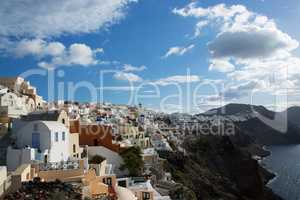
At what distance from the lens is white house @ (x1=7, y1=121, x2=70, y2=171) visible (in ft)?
68.7

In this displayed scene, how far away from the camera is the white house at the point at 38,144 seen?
825 inches

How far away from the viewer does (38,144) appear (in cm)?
2194

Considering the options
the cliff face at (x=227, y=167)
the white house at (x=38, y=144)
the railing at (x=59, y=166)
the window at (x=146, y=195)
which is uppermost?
the white house at (x=38, y=144)

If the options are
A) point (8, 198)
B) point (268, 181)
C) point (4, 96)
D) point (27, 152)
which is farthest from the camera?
point (268, 181)

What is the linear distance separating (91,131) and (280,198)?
46.9m

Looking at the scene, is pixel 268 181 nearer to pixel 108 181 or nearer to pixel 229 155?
pixel 229 155

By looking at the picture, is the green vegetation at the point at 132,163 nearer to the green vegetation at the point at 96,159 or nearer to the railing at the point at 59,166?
the green vegetation at the point at 96,159

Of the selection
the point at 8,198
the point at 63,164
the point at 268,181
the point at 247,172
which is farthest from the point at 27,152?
the point at 268,181

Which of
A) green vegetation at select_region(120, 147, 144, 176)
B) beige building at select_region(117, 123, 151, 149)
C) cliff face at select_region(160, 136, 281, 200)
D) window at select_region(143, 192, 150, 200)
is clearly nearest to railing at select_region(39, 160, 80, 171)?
window at select_region(143, 192, 150, 200)

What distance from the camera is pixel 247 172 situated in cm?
7812

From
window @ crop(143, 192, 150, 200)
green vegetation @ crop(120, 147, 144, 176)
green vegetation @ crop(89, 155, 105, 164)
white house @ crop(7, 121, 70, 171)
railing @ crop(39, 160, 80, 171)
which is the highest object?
white house @ crop(7, 121, 70, 171)

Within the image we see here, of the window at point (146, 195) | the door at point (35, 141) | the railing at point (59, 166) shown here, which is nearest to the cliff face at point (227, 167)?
the window at point (146, 195)

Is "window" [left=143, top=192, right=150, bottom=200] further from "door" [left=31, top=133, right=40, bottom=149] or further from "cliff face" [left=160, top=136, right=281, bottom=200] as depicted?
"cliff face" [left=160, top=136, right=281, bottom=200]

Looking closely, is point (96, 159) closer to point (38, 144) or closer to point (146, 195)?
point (38, 144)
